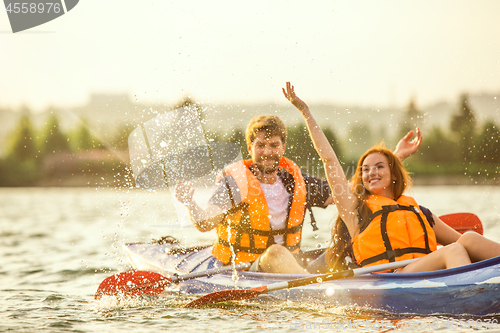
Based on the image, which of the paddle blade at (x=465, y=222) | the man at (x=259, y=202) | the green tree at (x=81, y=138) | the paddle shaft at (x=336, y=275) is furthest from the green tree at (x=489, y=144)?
the green tree at (x=81, y=138)

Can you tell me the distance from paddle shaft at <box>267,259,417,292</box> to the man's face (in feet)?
3.39

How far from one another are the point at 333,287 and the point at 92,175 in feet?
109

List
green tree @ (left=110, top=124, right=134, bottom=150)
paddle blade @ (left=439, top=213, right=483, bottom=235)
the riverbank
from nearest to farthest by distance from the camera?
1. paddle blade @ (left=439, top=213, right=483, bottom=235)
2. green tree @ (left=110, top=124, right=134, bottom=150)
3. the riverbank

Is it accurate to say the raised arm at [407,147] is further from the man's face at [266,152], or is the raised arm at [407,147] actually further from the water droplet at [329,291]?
the water droplet at [329,291]

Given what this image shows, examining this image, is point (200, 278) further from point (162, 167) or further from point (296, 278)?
point (162, 167)

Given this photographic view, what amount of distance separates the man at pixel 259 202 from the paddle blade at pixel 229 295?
0.34 meters

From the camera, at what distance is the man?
3541 mm

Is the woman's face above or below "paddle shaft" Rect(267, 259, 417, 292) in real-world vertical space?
above

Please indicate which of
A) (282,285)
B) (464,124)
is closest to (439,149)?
(464,124)

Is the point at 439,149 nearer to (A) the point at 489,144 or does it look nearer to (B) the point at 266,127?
(A) the point at 489,144

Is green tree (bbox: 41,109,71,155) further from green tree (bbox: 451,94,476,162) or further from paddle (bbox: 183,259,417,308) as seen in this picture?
paddle (bbox: 183,259,417,308)

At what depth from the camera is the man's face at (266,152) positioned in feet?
11.8

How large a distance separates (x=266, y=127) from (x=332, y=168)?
80 centimetres

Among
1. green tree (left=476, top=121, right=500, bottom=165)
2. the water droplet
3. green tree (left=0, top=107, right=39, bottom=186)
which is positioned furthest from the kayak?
green tree (left=0, top=107, right=39, bottom=186)
